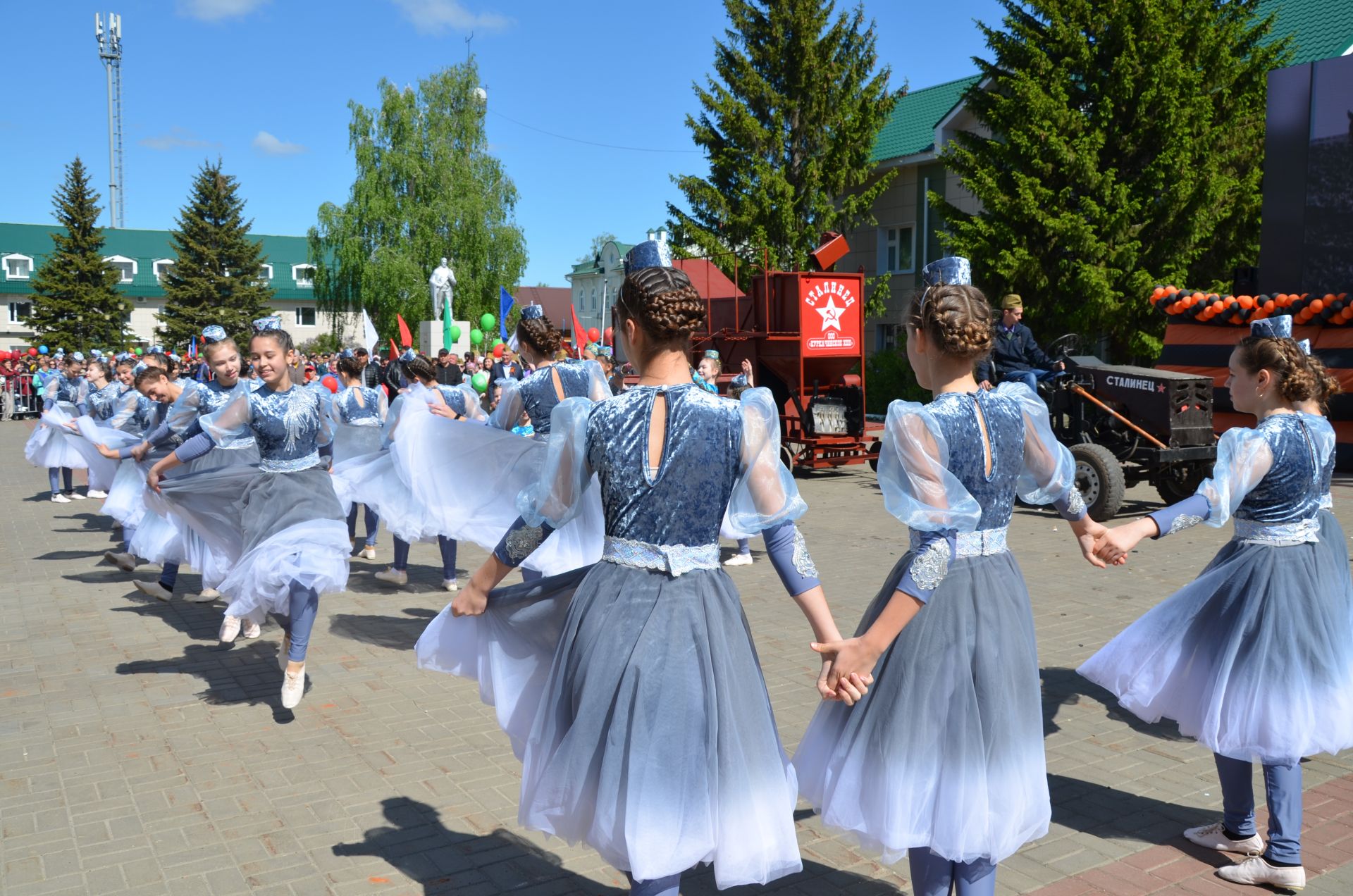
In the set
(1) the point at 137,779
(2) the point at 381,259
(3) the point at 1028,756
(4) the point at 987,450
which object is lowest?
(1) the point at 137,779

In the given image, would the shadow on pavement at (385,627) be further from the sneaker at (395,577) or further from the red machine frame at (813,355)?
the red machine frame at (813,355)

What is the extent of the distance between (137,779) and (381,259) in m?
40.3

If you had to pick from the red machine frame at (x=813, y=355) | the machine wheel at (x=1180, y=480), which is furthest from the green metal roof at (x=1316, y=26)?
the machine wheel at (x=1180, y=480)

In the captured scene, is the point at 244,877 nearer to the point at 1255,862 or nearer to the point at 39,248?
the point at 1255,862

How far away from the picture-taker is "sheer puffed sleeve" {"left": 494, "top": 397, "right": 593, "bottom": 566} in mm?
2975

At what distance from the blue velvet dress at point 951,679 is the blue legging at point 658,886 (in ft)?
1.76

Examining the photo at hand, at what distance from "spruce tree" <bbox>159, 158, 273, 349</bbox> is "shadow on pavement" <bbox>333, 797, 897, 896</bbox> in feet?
168

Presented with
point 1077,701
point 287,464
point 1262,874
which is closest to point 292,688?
point 287,464

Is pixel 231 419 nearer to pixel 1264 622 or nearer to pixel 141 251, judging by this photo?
pixel 1264 622

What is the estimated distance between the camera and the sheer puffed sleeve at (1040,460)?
319 cm

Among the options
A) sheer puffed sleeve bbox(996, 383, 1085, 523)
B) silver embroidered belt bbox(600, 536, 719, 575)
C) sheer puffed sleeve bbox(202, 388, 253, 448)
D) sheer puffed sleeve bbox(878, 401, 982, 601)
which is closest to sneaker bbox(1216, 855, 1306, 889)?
sheer puffed sleeve bbox(996, 383, 1085, 523)

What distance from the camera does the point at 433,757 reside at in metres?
5.00

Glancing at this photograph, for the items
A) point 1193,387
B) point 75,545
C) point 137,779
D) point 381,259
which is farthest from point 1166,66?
point 381,259

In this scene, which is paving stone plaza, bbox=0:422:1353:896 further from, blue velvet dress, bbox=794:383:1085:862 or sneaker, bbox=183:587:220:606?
blue velvet dress, bbox=794:383:1085:862
